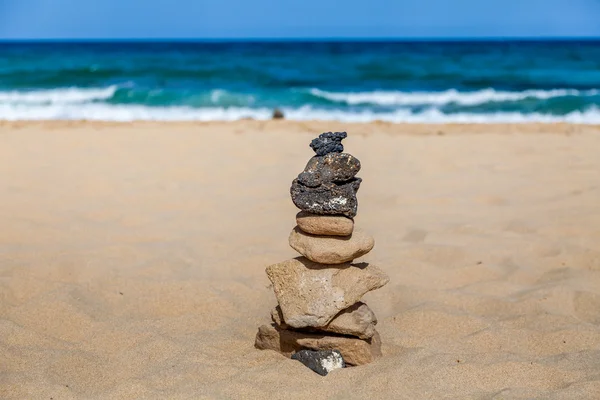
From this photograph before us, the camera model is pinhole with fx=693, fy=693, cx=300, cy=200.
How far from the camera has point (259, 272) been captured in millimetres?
4535

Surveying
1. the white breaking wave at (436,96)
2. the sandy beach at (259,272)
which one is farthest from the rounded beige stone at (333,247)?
the white breaking wave at (436,96)

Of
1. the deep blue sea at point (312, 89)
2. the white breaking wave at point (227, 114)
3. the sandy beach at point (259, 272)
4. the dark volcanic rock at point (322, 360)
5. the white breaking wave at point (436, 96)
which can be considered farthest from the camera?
the white breaking wave at point (436, 96)

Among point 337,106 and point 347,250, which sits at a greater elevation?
point 347,250

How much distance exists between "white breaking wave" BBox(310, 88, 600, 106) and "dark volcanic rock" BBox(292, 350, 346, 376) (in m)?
15.4

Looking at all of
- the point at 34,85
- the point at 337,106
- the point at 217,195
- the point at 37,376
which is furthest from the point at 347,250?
the point at 34,85

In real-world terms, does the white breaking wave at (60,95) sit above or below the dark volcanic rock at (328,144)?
below

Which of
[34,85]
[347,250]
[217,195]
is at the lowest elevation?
[34,85]

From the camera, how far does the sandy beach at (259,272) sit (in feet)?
9.89

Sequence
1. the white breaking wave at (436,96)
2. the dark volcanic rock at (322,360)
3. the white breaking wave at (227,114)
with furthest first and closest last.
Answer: the white breaking wave at (436,96) → the white breaking wave at (227,114) → the dark volcanic rock at (322,360)

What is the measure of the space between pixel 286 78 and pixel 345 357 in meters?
22.0

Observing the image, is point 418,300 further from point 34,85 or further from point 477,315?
point 34,85

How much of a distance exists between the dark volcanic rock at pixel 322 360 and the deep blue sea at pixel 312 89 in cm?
1220

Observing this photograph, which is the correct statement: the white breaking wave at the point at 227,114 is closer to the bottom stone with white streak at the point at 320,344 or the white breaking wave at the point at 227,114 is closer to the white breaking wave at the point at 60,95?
the white breaking wave at the point at 60,95

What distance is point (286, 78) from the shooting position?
2461cm
